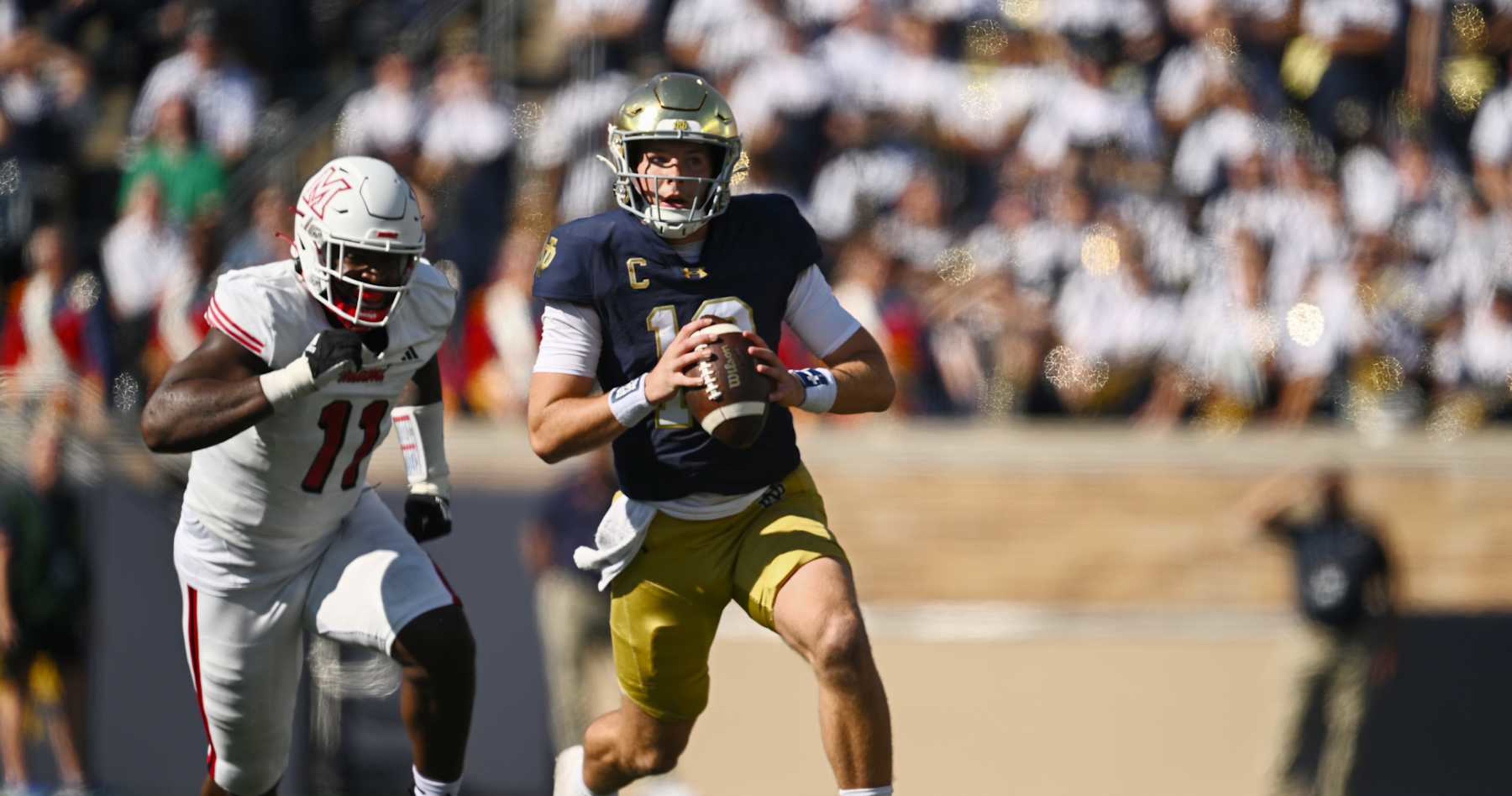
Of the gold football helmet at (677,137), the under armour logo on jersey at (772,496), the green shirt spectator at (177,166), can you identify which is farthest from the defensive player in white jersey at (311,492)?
the green shirt spectator at (177,166)

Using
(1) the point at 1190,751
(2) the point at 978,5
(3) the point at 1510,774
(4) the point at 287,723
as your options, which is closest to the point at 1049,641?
(1) the point at 1190,751

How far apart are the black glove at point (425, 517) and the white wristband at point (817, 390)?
4.25 feet

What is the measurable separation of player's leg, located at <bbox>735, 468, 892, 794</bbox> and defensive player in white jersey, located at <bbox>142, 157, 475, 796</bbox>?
92 cm

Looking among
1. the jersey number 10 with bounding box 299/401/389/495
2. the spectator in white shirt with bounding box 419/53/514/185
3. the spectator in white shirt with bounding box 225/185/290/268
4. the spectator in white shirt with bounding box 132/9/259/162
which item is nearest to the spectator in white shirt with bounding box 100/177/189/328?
the spectator in white shirt with bounding box 225/185/290/268

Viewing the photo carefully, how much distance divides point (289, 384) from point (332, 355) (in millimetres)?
137

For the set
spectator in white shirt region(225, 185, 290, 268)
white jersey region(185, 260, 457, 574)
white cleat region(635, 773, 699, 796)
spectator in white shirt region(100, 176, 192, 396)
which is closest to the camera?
white jersey region(185, 260, 457, 574)

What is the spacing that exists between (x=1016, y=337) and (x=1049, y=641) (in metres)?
1.80

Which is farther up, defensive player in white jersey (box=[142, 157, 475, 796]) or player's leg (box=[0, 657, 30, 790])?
defensive player in white jersey (box=[142, 157, 475, 796])

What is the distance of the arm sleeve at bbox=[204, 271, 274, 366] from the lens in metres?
5.48

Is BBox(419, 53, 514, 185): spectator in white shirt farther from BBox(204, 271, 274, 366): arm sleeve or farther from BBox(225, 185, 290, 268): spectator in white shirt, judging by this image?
BBox(204, 271, 274, 366): arm sleeve

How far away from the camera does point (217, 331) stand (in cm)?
549

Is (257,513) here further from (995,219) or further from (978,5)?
(978,5)

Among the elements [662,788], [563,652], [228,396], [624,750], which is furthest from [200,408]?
[662,788]

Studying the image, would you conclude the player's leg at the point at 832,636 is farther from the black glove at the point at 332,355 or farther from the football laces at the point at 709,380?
the black glove at the point at 332,355
